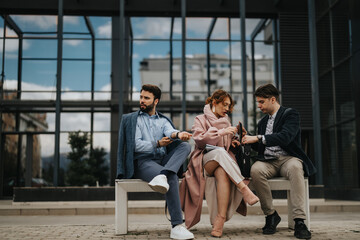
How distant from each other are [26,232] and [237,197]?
2.35 metres

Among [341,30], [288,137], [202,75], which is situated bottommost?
[288,137]

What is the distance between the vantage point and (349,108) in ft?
43.8

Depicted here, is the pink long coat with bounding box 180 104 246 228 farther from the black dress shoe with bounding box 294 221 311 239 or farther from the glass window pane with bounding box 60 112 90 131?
the glass window pane with bounding box 60 112 90 131

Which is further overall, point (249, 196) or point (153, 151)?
point (153, 151)

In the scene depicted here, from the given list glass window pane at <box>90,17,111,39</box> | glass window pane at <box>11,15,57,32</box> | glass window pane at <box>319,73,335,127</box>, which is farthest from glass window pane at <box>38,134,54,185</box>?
glass window pane at <box>319,73,335,127</box>

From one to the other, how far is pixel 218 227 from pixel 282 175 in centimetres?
98

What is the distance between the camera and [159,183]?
4109 mm

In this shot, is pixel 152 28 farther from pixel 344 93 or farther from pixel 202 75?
pixel 344 93

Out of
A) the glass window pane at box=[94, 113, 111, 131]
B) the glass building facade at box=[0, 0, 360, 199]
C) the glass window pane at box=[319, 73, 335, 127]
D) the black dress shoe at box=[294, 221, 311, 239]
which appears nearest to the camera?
the black dress shoe at box=[294, 221, 311, 239]

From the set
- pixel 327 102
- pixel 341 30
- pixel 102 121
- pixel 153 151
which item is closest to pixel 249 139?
pixel 153 151

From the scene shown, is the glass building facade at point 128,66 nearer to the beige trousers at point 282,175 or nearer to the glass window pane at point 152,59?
the glass window pane at point 152,59

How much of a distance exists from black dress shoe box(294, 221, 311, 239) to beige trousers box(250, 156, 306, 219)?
0.28 ft

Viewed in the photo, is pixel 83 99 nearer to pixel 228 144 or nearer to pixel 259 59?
pixel 259 59

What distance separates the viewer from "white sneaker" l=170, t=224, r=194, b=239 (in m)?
4.06
